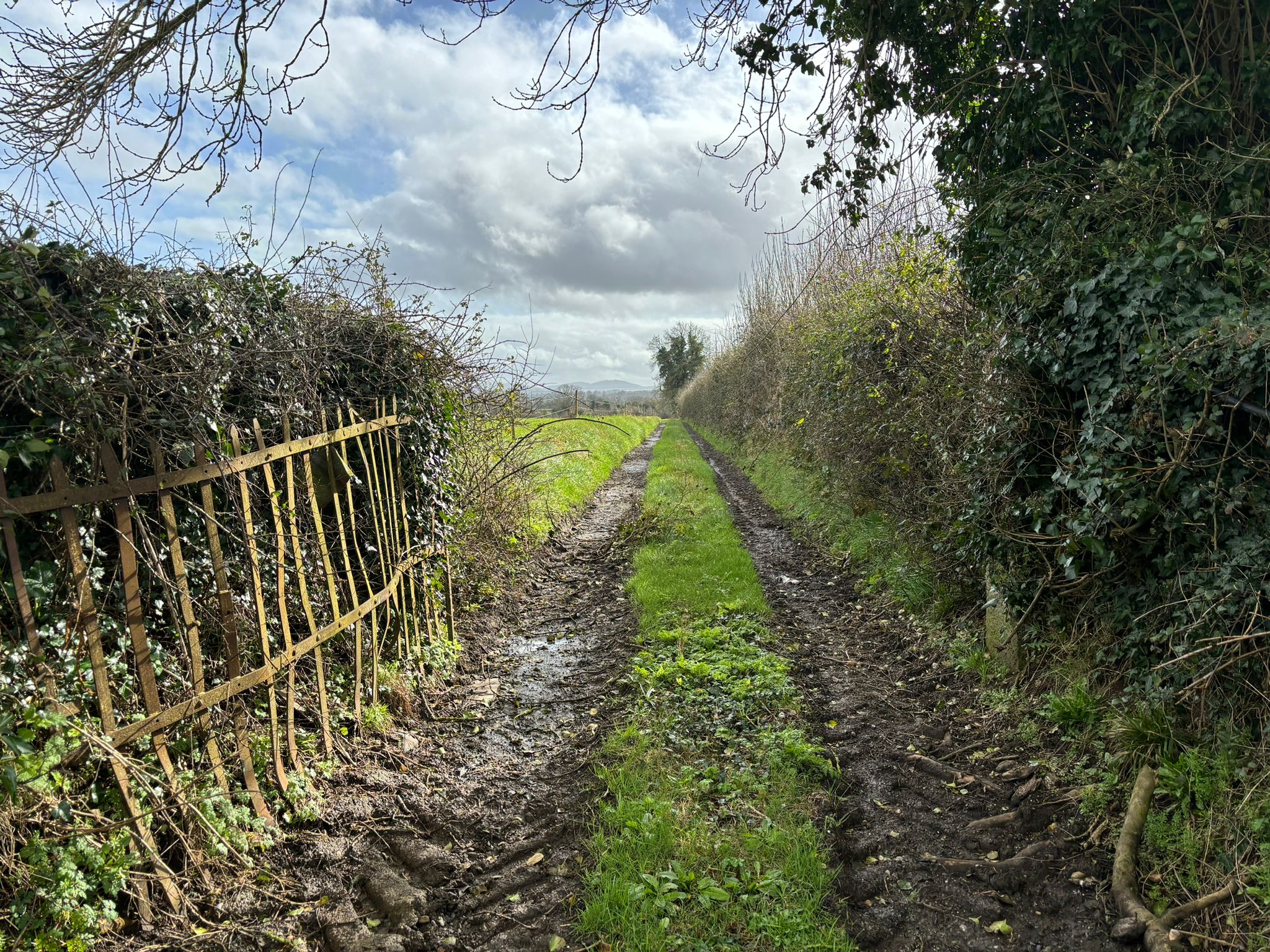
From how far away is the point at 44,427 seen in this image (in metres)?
2.96

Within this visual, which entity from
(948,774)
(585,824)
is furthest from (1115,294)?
(585,824)

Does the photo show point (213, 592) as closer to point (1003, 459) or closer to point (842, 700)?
point (842, 700)

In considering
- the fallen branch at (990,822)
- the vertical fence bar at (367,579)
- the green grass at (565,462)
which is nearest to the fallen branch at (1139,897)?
the fallen branch at (990,822)

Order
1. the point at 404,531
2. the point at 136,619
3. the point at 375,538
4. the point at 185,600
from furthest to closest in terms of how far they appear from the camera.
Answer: the point at 404,531 < the point at 375,538 < the point at 185,600 < the point at 136,619

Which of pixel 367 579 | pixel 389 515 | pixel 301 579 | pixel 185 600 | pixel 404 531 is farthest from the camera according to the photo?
pixel 404 531

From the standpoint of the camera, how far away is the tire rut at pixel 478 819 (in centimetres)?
329

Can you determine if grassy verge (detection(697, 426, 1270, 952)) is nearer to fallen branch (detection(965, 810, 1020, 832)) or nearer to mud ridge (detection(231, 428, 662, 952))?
fallen branch (detection(965, 810, 1020, 832))

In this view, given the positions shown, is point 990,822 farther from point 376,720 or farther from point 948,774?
point 376,720

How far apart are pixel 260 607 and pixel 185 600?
47 cm

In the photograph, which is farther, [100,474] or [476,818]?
[476,818]

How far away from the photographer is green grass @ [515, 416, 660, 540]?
35.6 ft

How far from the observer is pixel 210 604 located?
3.75 metres

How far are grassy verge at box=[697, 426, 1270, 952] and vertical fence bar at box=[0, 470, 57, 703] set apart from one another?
4928 millimetres

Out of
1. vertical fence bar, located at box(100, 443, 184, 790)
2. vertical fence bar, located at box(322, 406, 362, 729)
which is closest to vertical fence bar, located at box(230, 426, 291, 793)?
vertical fence bar, located at box(100, 443, 184, 790)
